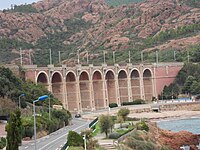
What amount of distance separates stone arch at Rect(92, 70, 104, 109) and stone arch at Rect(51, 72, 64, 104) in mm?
10067

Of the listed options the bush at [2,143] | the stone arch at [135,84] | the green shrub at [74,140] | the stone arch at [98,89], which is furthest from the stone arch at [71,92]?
the green shrub at [74,140]

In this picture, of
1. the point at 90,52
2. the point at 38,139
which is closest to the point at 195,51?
the point at 90,52

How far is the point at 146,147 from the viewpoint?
152 feet

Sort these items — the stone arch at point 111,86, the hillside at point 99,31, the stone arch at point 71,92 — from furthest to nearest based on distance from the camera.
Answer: the hillside at point 99,31, the stone arch at point 111,86, the stone arch at point 71,92

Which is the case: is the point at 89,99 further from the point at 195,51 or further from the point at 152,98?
the point at 195,51

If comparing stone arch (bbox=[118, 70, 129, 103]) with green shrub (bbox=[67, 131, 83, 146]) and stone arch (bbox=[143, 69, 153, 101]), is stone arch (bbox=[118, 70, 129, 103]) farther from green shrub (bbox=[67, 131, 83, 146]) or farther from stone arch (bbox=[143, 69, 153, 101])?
green shrub (bbox=[67, 131, 83, 146])

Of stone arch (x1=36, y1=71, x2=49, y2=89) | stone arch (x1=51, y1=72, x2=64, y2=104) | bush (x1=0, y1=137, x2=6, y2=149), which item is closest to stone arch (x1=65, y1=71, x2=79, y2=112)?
stone arch (x1=51, y1=72, x2=64, y2=104)

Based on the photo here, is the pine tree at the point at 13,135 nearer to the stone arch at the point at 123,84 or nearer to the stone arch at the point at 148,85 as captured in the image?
the stone arch at the point at 123,84

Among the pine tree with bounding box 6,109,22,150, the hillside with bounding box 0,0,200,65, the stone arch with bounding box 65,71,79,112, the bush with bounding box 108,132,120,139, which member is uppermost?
the hillside with bounding box 0,0,200,65

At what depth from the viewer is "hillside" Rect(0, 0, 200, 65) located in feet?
464

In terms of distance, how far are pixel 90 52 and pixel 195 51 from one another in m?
47.4

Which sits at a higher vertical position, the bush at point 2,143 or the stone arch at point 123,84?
the stone arch at point 123,84

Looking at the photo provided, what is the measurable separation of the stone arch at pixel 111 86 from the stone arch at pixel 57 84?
13.6 meters

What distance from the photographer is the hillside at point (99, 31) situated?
141312 mm
